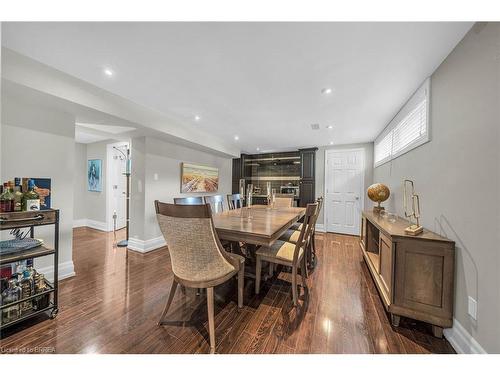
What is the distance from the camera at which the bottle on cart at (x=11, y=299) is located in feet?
4.52

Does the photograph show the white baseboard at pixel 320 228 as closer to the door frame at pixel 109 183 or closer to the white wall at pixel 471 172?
the white wall at pixel 471 172

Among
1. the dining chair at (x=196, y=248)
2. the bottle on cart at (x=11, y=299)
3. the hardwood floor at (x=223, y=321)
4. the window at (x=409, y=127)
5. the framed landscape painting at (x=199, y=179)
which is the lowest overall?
the hardwood floor at (x=223, y=321)

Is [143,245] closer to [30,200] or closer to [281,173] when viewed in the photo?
[30,200]

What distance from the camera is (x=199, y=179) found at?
434 centimetres

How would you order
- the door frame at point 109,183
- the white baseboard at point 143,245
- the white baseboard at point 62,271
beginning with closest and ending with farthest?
the white baseboard at point 62,271 < the white baseboard at point 143,245 < the door frame at point 109,183

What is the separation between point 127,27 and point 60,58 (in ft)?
2.85

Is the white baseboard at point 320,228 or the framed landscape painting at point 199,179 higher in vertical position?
the framed landscape painting at point 199,179

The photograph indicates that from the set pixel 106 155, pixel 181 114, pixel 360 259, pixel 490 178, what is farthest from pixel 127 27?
pixel 106 155

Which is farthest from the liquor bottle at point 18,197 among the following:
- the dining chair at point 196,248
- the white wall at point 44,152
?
the dining chair at point 196,248

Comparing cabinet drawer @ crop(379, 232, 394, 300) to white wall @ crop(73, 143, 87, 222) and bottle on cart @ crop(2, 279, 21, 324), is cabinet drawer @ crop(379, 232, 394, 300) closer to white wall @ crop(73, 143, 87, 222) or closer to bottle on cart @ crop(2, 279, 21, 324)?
bottle on cart @ crop(2, 279, 21, 324)

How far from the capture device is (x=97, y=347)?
4.15ft

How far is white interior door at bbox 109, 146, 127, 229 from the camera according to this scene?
15.2 ft

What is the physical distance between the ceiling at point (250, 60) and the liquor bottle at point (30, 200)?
1.15 meters

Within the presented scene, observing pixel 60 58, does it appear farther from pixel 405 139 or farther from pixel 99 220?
pixel 99 220
